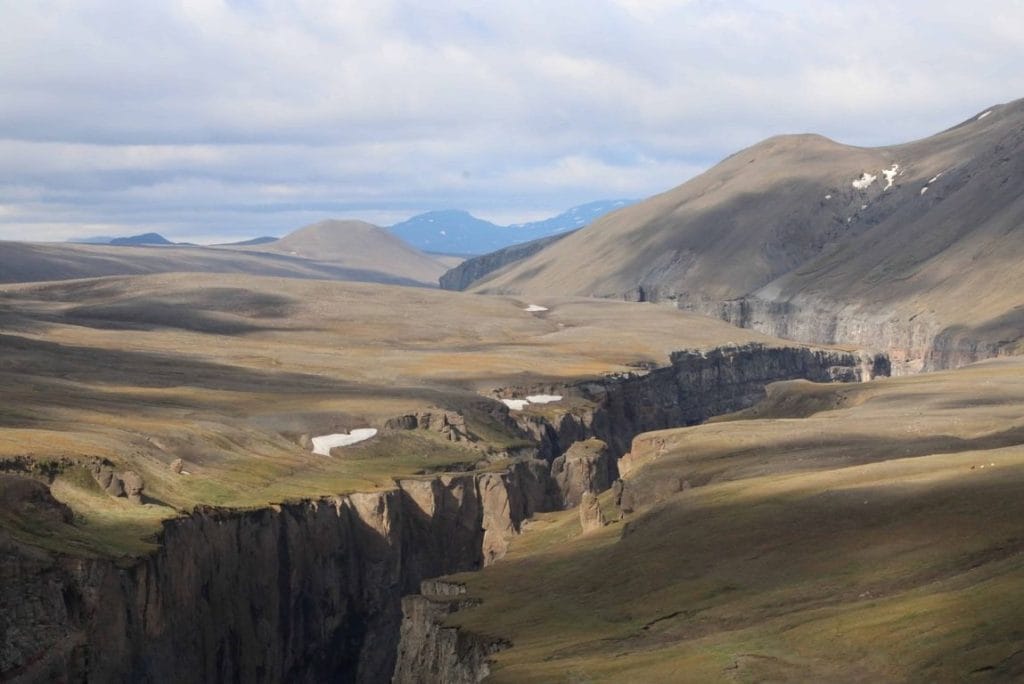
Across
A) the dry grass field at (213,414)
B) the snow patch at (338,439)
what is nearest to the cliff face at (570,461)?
the dry grass field at (213,414)

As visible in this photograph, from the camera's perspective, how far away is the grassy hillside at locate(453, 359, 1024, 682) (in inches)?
1833

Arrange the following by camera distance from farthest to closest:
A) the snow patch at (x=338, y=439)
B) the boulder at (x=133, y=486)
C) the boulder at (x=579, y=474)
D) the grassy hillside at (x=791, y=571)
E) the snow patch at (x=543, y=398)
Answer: the snow patch at (x=543, y=398) → the boulder at (x=579, y=474) → the snow patch at (x=338, y=439) → the boulder at (x=133, y=486) → the grassy hillside at (x=791, y=571)

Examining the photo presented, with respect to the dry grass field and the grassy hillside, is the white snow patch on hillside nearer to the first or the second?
the dry grass field

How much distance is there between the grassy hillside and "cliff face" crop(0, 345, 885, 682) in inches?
222

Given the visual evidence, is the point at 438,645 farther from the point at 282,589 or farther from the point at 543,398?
the point at 543,398

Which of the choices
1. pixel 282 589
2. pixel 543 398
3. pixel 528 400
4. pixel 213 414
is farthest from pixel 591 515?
pixel 543 398

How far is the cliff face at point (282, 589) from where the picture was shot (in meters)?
63.5

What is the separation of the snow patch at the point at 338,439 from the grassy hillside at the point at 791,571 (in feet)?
80.2

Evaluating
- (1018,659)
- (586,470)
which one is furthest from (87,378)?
(1018,659)

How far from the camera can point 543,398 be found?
16012 cm

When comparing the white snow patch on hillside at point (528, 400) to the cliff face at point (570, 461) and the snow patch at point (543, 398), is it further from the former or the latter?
the cliff face at point (570, 461)

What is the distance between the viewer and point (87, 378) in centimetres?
13712

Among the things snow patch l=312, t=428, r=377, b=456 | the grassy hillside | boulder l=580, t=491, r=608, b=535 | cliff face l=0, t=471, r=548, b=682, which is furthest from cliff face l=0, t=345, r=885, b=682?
snow patch l=312, t=428, r=377, b=456

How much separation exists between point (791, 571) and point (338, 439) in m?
65.0
